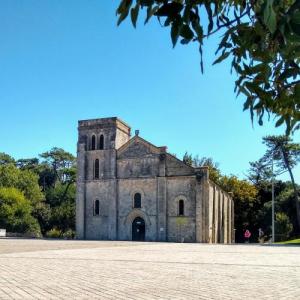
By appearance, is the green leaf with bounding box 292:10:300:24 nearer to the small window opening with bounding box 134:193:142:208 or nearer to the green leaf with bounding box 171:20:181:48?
the green leaf with bounding box 171:20:181:48

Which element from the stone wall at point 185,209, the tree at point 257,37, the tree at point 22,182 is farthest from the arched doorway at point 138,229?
the tree at point 257,37

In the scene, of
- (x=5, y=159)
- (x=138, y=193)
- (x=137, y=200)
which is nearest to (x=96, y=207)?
(x=137, y=200)

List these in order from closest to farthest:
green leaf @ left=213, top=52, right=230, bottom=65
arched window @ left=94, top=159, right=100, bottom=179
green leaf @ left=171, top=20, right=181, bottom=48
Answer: green leaf @ left=171, top=20, right=181, bottom=48
green leaf @ left=213, top=52, right=230, bottom=65
arched window @ left=94, top=159, right=100, bottom=179

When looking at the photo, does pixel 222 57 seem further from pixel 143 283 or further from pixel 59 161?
pixel 59 161

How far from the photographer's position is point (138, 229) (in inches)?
1956

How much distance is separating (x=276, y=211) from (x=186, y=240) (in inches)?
740

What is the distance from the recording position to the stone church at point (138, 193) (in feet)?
156

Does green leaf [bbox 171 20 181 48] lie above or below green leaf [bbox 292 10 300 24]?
above

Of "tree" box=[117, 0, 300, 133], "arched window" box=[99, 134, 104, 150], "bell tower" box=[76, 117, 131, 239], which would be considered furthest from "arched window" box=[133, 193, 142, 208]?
"tree" box=[117, 0, 300, 133]

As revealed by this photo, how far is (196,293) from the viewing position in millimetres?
8891

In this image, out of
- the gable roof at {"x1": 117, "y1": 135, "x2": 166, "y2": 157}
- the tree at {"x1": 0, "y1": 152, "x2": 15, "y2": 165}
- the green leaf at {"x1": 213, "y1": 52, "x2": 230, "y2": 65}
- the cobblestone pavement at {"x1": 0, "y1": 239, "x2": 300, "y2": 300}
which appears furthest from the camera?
the tree at {"x1": 0, "y1": 152, "x2": 15, "y2": 165}

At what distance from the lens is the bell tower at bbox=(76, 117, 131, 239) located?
5138cm

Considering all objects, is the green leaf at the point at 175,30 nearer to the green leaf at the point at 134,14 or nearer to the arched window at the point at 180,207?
the green leaf at the point at 134,14

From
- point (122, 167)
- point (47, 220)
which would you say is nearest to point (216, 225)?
point (122, 167)
